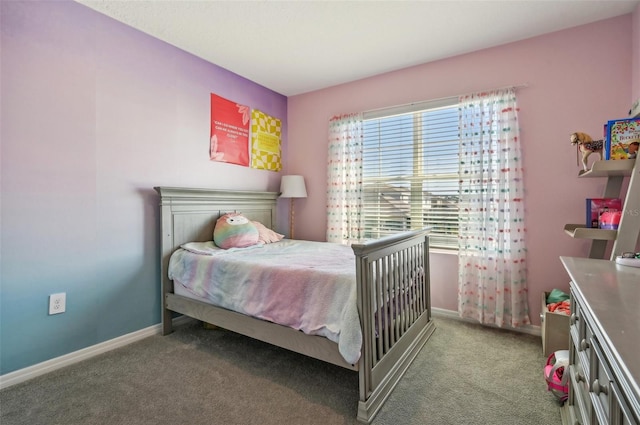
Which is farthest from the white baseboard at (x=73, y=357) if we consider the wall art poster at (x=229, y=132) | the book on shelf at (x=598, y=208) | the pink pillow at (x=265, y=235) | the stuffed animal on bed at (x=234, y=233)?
the book on shelf at (x=598, y=208)

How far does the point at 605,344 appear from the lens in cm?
74

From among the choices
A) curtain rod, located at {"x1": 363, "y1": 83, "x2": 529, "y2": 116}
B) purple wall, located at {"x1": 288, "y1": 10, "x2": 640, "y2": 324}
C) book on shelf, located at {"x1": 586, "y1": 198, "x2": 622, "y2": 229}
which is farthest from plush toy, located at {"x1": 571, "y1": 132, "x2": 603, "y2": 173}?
curtain rod, located at {"x1": 363, "y1": 83, "x2": 529, "y2": 116}

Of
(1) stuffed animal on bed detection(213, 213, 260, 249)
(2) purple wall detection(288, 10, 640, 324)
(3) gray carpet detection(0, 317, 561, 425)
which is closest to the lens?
(3) gray carpet detection(0, 317, 561, 425)

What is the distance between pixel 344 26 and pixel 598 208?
209cm

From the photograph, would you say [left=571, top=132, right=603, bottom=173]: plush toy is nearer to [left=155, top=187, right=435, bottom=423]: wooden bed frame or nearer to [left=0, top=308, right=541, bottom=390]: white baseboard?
[left=155, top=187, right=435, bottom=423]: wooden bed frame

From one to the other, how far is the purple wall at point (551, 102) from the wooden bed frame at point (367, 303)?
0.78m

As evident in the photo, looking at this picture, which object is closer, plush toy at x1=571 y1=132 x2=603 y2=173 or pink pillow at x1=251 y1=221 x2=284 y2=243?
plush toy at x1=571 y1=132 x2=603 y2=173

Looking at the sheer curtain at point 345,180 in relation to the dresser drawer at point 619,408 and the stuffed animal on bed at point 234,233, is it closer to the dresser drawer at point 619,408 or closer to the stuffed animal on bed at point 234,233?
the stuffed animal on bed at point 234,233

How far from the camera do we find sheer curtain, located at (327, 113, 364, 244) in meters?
3.18

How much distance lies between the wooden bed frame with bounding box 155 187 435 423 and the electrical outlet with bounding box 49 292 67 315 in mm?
621

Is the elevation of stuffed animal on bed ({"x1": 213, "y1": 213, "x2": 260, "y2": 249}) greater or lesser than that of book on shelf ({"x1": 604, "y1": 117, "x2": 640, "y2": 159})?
lesser

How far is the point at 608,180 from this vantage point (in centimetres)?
203

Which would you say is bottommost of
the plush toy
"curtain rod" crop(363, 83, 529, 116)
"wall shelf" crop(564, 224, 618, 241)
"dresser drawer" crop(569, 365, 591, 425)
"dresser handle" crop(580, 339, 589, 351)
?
"dresser drawer" crop(569, 365, 591, 425)

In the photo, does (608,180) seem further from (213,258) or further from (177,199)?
(177,199)
